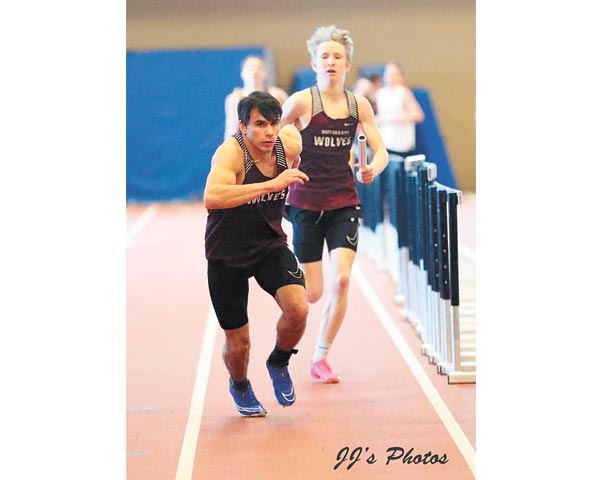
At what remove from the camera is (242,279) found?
522cm

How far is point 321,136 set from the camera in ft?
18.2

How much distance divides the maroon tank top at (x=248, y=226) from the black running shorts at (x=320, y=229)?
2.29ft

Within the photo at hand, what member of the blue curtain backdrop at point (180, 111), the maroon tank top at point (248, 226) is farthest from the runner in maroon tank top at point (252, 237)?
the blue curtain backdrop at point (180, 111)

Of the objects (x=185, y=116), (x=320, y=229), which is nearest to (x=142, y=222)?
(x=185, y=116)

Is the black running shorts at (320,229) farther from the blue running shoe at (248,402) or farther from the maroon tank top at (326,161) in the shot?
the blue running shoe at (248,402)

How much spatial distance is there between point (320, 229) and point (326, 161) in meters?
0.50

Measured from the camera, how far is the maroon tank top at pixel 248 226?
498cm

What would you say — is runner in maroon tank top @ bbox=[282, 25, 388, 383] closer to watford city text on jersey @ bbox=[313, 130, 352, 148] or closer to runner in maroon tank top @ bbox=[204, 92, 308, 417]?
watford city text on jersey @ bbox=[313, 130, 352, 148]

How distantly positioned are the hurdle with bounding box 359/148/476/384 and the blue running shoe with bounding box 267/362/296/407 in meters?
1.14

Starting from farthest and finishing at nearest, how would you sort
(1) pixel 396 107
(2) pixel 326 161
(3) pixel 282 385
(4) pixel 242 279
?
(1) pixel 396 107
(2) pixel 326 161
(3) pixel 282 385
(4) pixel 242 279

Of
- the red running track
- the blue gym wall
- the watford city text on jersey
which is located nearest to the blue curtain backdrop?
the blue gym wall

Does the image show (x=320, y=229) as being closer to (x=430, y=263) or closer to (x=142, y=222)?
(x=430, y=263)

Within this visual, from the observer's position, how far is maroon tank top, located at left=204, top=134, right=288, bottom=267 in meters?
4.98
